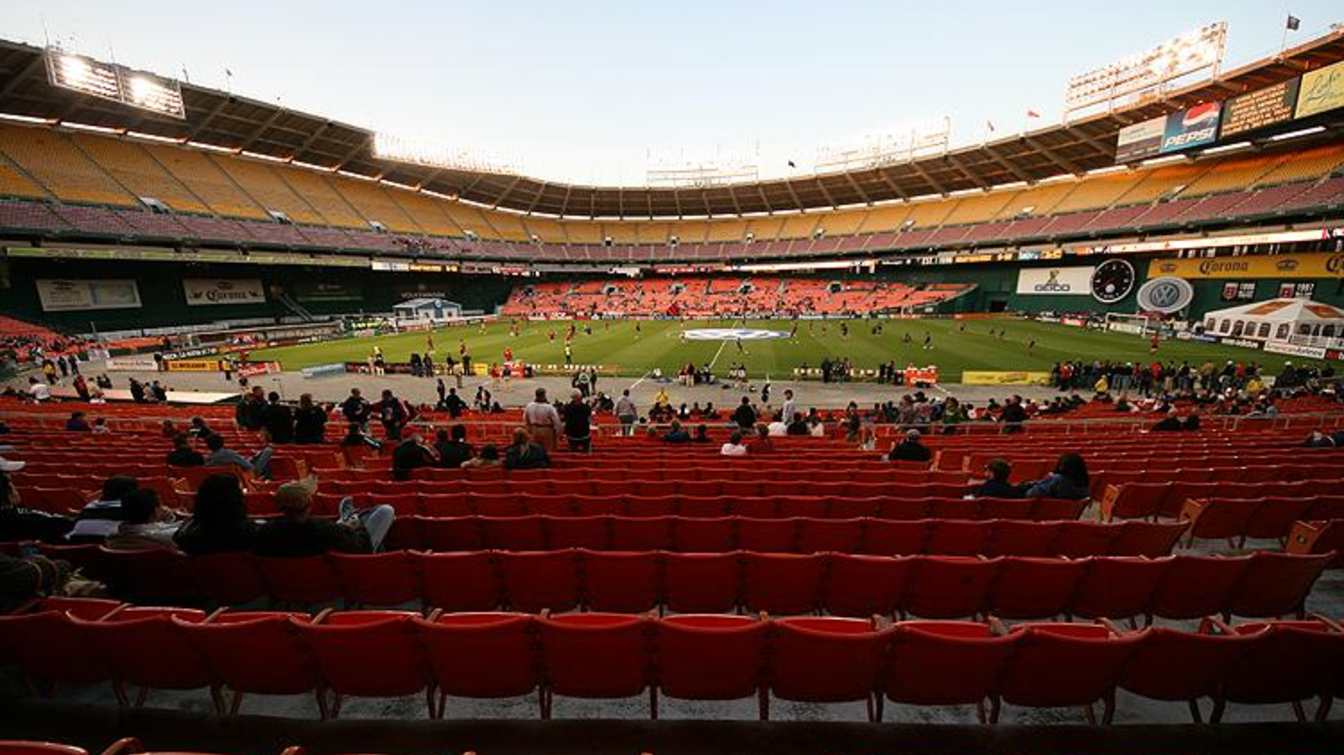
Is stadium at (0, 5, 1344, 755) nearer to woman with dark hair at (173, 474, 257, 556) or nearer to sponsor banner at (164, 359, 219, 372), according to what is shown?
woman with dark hair at (173, 474, 257, 556)

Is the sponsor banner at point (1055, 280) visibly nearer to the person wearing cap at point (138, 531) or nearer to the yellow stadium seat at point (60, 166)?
the person wearing cap at point (138, 531)

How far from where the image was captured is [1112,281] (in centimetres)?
4650

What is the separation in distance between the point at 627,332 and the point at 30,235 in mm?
37906

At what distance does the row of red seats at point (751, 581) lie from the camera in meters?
3.89

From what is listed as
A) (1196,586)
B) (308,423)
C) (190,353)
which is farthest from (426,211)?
(1196,586)

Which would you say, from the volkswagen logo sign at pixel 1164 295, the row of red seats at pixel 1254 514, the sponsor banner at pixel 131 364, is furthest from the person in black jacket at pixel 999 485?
the volkswagen logo sign at pixel 1164 295

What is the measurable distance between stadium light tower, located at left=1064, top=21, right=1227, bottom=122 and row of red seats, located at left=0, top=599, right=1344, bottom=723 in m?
57.5

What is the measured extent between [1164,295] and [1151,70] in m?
19.9

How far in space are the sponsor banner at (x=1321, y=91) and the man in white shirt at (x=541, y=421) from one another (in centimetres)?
4786

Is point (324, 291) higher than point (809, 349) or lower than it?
higher

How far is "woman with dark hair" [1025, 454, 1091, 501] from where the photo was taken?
5.74 m

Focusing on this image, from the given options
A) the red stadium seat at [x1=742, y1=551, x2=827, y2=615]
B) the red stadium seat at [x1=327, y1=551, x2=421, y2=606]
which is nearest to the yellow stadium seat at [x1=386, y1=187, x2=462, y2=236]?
the red stadium seat at [x1=327, y1=551, x2=421, y2=606]

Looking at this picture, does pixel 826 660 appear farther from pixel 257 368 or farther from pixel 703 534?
pixel 257 368

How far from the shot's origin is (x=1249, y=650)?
2.90m
